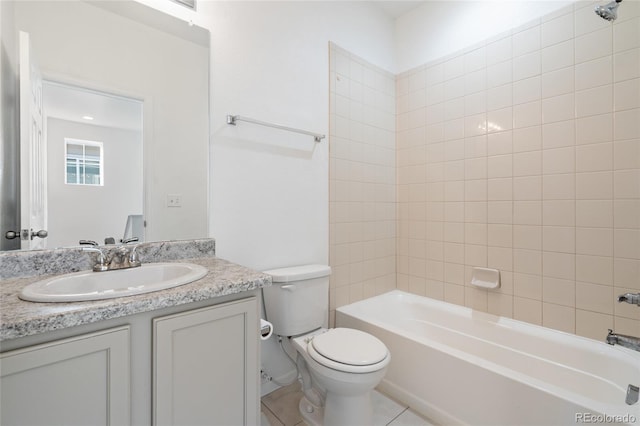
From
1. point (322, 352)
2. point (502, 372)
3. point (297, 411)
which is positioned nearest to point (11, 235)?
point (322, 352)

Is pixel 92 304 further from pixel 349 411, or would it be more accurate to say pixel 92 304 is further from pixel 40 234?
pixel 349 411

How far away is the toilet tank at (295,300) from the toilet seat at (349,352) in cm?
18

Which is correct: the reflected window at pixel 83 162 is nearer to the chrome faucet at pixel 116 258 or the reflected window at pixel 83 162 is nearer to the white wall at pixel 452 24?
the chrome faucet at pixel 116 258

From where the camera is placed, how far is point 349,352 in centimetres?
137

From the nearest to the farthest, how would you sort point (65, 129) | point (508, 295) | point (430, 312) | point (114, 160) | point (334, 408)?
point (65, 129), point (114, 160), point (334, 408), point (508, 295), point (430, 312)

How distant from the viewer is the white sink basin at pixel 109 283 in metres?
0.80

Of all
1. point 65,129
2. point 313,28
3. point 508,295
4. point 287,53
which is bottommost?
point 508,295

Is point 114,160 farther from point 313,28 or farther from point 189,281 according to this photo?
point 313,28

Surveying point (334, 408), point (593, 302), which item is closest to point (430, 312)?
point (593, 302)

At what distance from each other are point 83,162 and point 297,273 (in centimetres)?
109

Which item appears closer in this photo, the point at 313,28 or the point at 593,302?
the point at 593,302

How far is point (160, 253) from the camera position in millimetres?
1327

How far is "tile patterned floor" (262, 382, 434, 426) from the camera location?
1.55m

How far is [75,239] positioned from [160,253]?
308 millimetres
